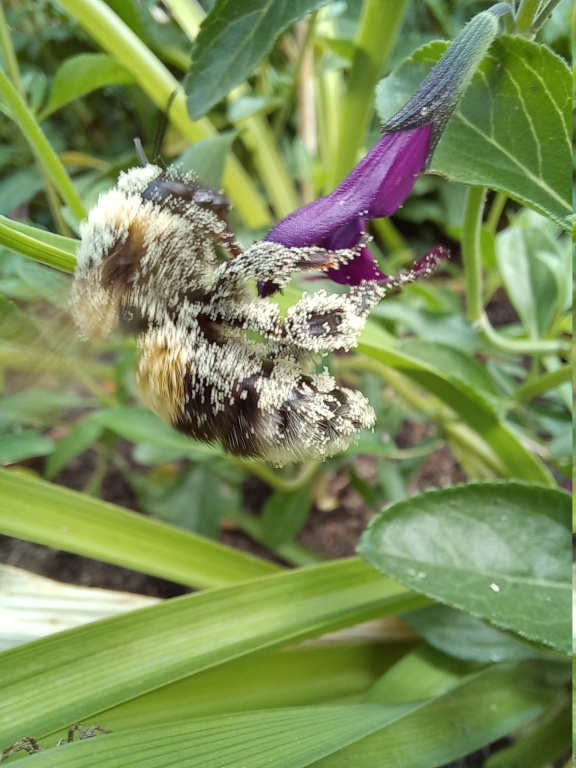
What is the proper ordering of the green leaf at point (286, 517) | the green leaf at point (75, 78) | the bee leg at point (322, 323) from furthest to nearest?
the green leaf at point (286, 517) → the green leaf at point (75, 78) → the bee leg at point (322, 323)

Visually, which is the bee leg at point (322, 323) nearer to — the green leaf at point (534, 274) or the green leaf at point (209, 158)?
the green leaf at point (209, 158)

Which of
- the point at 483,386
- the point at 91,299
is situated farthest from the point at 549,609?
the point at 91,299

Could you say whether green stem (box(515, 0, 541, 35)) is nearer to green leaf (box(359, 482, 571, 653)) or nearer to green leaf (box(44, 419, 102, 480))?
green leaf (box(359, 482, 571, 653))

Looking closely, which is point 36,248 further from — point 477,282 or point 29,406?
point 477,282

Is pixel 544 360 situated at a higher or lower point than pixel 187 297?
lower

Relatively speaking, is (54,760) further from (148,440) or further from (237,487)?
(237,487)

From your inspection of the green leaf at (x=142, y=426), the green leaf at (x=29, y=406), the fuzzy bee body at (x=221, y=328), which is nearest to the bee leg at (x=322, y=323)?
the fuzzy bee body at (x=221, y=328)
